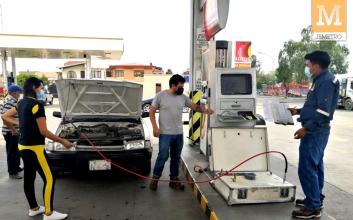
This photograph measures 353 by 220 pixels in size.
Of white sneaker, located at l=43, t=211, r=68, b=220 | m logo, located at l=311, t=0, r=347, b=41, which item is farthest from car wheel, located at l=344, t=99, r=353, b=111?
white sneaker, located at l=43, t=211, r=68, b=220

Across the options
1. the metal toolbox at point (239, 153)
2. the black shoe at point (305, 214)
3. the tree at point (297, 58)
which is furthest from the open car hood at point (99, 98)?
the tree at point (297, 58)

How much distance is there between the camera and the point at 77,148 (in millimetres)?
5074

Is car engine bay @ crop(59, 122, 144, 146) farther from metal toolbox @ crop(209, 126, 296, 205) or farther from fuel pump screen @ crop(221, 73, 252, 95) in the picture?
fuel pump screen @ crop(221, 73, 252, 95)

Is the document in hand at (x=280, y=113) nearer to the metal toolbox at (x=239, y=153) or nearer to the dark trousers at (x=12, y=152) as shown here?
the metal toolbox at (x=239, y=153)

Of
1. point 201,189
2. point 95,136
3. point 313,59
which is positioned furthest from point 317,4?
point 95,136

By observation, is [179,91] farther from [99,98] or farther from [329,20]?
[329,20]

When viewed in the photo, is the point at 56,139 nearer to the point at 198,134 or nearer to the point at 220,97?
the point at 220,97

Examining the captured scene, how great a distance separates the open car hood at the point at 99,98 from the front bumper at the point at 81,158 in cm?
114

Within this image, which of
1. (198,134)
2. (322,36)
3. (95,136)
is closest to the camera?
(95,136)

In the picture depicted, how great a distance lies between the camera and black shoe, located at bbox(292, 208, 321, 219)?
12.1 ft

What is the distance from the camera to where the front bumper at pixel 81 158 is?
5.01 meters

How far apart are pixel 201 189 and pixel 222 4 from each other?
3.00 meters

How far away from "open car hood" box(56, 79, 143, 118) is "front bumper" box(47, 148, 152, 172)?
1.14 metres

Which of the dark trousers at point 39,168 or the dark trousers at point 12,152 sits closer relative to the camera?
the dark trousers at point 39,168
